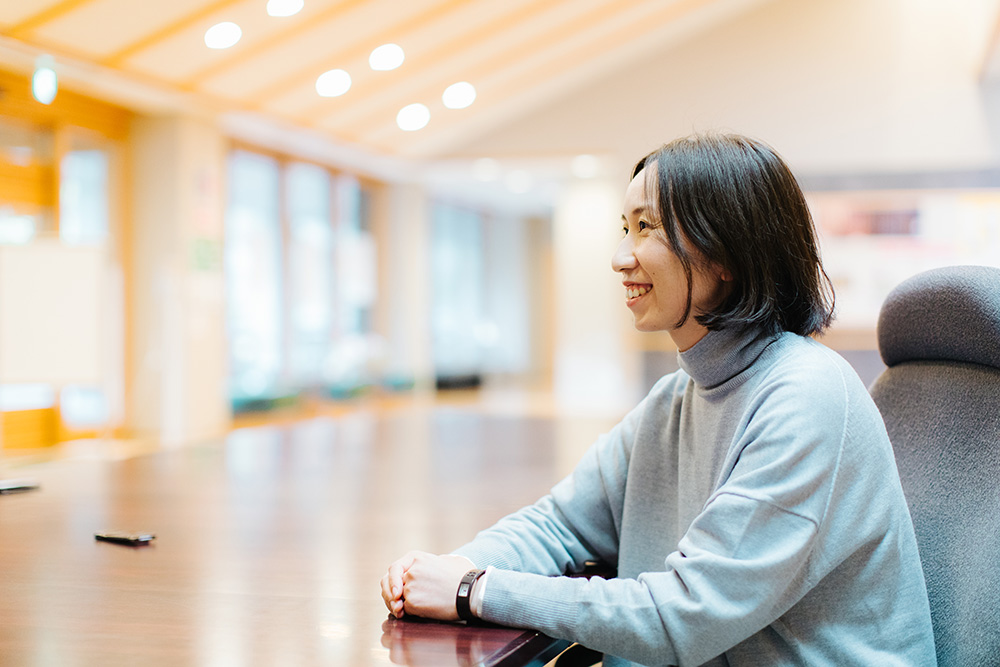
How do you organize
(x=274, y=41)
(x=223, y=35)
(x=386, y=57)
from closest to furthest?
(x=223, y=35) < (x=274, y=41) < (x=386, y=57)

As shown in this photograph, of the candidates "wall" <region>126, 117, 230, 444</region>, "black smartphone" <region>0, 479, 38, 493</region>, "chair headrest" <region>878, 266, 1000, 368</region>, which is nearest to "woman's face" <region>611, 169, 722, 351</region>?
"chair headrest" <region>878, 266, 1000, 368</region>

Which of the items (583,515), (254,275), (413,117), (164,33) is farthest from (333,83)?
(583,515)

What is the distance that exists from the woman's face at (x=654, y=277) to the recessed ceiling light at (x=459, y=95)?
7717 millimetres

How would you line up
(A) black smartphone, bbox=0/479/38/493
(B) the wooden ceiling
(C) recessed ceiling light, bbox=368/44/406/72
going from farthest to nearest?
(C) recessed ceiling light, bbox=368/44/406/72
(B) the wooden ceiling
(A) black smartphone, bbox=0/479/38/493

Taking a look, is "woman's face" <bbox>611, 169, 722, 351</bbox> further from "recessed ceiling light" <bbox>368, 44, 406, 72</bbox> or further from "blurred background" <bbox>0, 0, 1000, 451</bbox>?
"recessed ceiling light" <bbox>368, 44, 406, 72</bbox>

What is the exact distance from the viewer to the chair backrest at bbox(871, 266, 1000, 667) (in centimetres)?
111

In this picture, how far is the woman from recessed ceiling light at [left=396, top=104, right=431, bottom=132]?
8.10 m

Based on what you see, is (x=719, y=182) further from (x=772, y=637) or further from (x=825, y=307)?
(x=772, y=637)

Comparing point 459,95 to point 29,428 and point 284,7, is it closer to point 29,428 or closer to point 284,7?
point 284,7

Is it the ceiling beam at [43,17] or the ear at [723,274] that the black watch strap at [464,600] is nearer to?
the ear at [723,274]

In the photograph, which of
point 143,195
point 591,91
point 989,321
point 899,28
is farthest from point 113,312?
point 989,321

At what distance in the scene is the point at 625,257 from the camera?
3.77 ft

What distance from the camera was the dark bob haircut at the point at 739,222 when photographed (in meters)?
1.06

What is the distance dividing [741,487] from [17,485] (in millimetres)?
1713
